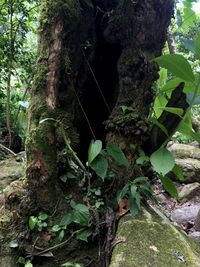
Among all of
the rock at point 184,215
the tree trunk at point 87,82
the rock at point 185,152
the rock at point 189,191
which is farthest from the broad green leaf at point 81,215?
the rock at point 185,152

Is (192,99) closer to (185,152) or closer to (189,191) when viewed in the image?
(189,191)

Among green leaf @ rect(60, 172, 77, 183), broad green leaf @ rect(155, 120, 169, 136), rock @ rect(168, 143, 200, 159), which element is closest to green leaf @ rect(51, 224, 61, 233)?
green leaf @ rect(60, 172, 77, 183)

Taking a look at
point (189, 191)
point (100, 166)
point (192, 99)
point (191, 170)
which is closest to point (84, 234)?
point (100, 166)

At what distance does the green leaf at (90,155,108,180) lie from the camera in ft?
6.27

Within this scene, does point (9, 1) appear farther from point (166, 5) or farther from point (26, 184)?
point (26, 184)

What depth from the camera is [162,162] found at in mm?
1904

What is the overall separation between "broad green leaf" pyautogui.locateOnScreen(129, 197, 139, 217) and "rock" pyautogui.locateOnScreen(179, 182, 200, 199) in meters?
3.36

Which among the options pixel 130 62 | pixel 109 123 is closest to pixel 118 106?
pixel 109 123

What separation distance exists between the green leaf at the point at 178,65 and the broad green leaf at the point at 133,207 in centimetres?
80

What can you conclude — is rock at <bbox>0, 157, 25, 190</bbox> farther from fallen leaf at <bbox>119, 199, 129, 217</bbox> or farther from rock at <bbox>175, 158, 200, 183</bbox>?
rock at <bbox>175, 158, 200, 183</bbox>

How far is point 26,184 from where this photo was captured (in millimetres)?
2131

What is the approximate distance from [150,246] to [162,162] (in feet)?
1.55

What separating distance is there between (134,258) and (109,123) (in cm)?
98

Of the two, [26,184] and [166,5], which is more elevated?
[166,5]
